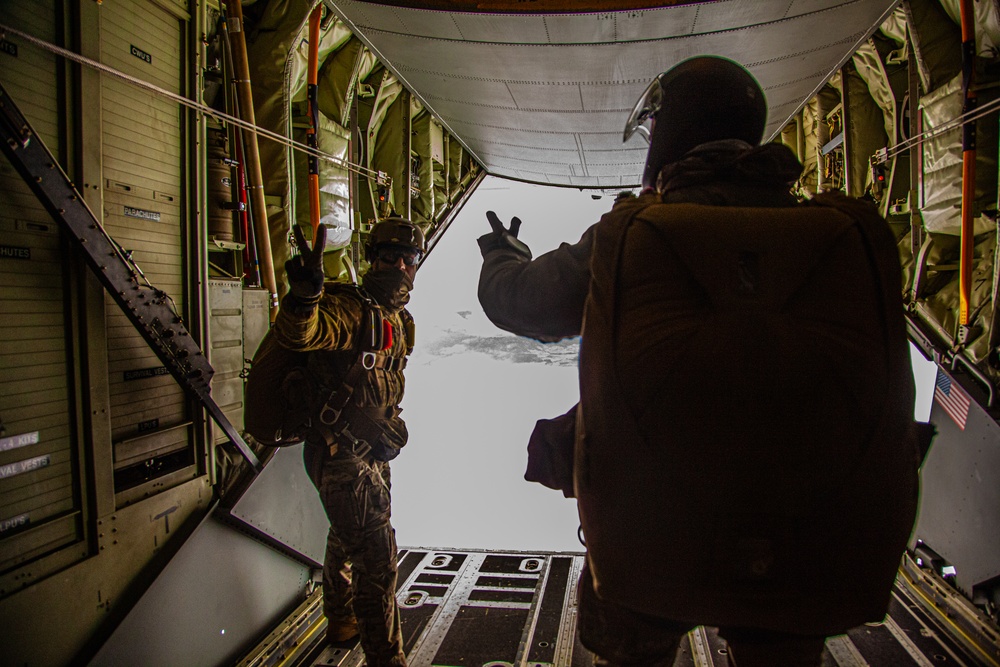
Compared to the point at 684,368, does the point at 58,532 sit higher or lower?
lower

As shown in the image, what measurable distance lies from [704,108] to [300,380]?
2.04 m

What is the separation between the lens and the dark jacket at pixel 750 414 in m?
1.03

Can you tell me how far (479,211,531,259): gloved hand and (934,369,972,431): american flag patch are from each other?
3160 mm

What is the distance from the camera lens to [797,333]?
40.4 inches

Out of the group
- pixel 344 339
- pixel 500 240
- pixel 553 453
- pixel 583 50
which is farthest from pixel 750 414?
pixel 583 50

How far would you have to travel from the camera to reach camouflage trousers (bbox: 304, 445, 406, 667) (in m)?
2.65

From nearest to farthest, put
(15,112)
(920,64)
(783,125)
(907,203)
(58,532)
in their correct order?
1. (15,112)
2. (58,532)
3. (920,64)
4. (907,203)
5. (783,125)

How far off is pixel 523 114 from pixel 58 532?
150 inches

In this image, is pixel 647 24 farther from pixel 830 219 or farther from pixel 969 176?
pixel 830 219

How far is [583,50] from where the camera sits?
307 centimetres

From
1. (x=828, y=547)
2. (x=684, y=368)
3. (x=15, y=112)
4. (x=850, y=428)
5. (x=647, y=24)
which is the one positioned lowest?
(x=828, y=547)

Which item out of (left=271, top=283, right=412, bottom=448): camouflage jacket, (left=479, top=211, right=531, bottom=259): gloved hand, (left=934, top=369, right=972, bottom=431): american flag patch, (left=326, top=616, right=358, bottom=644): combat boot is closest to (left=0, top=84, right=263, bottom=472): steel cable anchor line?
(left=271, top=283, right=412, bottom=448): camouflage jacket

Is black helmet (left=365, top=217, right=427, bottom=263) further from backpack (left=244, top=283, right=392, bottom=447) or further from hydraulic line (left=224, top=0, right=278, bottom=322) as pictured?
Answer: hydraulic line (left=224, top=0, right=278, bottom=322)

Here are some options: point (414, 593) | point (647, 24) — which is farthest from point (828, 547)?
point (414, 593)
